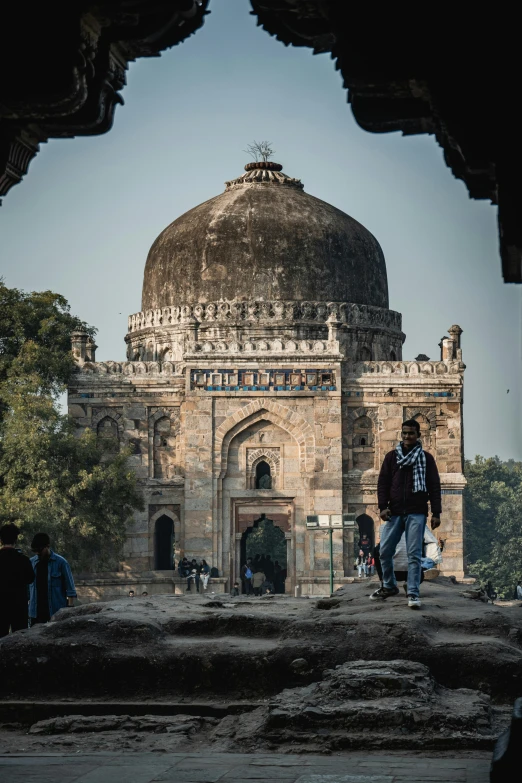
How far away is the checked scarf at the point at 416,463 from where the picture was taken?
9.41 meters

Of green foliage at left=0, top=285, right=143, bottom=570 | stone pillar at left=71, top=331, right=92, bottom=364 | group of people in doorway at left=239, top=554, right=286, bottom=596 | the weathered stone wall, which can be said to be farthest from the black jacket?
stone pillar at left=71, top=331, right=92, bottom=364

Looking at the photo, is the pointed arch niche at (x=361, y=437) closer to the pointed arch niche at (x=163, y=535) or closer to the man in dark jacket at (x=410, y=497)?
the pointed arch niche at (x=163, y=535)

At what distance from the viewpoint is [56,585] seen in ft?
34.6

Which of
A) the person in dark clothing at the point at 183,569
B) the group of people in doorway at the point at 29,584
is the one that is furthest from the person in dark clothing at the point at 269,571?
the group of people in doorway at the point at 29,584

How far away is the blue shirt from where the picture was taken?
1047cm

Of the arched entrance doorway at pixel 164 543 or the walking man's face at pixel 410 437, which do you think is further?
the arched entrance doorway at pixel 164 543

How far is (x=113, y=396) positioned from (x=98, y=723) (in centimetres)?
2777

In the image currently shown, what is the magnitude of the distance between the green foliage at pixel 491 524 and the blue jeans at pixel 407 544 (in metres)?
46.0

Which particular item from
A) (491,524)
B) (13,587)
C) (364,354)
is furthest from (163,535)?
(491,524)

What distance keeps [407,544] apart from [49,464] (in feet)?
73.7

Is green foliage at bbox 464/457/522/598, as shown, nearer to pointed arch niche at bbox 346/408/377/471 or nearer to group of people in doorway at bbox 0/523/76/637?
pointed arch niche at bbox 346/408/377/471

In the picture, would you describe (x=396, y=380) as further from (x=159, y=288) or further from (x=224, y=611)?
(x=224, y=611)

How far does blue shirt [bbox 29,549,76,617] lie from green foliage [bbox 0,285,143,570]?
18811 mm

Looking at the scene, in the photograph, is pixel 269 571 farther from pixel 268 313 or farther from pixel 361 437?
pixel 268 313
